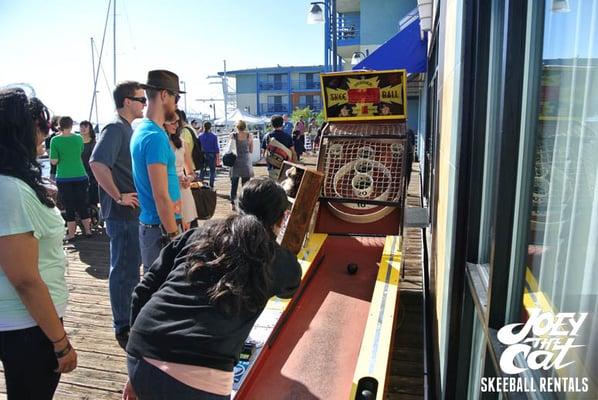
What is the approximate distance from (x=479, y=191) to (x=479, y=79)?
42cm

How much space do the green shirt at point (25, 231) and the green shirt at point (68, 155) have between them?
14.7 ft

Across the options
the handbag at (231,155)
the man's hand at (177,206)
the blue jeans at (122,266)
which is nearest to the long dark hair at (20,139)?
the man's hand at (177,206)

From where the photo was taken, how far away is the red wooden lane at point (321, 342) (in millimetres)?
2674

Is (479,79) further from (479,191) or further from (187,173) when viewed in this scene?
(187,173)

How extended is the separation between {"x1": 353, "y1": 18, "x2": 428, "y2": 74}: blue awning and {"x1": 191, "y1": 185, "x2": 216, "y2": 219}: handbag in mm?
4563

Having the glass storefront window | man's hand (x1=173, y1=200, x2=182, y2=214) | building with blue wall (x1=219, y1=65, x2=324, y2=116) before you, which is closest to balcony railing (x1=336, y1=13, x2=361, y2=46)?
man's hand (x1=173, y1=200, x2=182, y2=214)

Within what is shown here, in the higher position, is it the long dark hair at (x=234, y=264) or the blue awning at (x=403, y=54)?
the blue awning at (x=403, y=54)

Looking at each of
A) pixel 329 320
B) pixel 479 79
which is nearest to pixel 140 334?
pixel 479 79

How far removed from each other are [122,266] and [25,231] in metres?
1.80

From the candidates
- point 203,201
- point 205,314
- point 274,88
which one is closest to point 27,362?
point 205,314

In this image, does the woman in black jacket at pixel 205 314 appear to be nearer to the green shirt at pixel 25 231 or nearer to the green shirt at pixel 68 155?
the green shirt at pixel 25 231

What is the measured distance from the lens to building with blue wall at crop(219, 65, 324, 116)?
186 feet

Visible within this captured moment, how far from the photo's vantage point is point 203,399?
163cm

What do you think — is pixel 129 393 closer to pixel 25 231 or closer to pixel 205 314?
pixel 205 314
